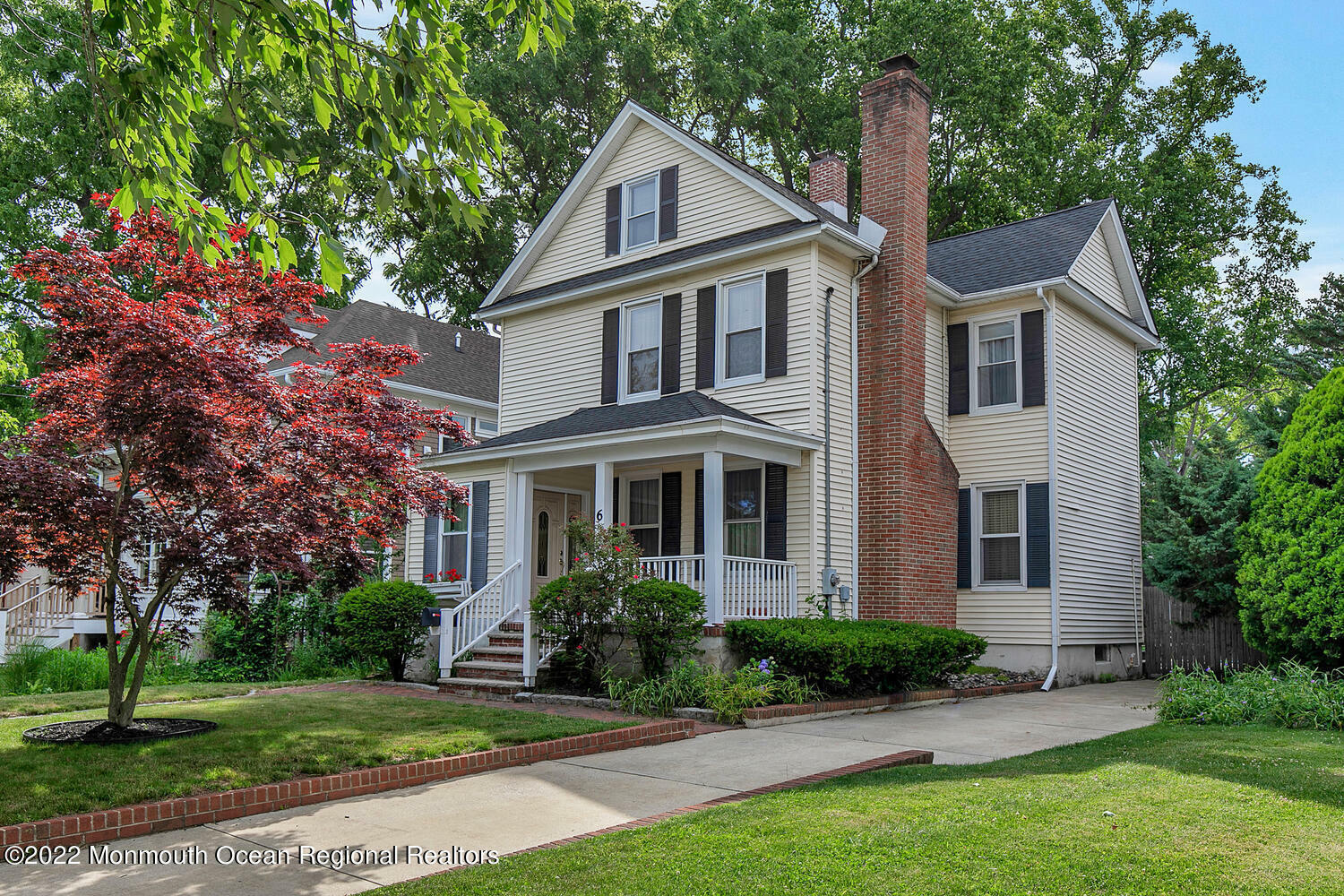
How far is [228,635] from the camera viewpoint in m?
16.4

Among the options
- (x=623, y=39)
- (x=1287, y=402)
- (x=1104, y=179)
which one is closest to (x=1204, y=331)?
(x=1104, y=179)

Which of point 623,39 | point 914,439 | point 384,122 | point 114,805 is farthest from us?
point 623,39

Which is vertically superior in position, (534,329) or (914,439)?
(534,329)

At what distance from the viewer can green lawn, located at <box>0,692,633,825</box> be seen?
20.8ft

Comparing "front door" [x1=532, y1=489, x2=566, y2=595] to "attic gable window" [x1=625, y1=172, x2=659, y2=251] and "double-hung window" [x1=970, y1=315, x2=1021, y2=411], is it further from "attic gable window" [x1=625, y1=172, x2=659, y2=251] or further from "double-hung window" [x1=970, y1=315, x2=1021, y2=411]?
"double-hung window" [x1=970, y1=315, x2=1021, y2=411]

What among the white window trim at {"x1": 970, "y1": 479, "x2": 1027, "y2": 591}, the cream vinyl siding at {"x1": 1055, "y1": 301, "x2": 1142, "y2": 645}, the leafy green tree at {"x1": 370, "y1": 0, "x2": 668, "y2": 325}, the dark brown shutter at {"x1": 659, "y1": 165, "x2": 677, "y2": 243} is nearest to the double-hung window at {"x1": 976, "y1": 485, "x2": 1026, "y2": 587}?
the white window trim at {"x1": 970, "y1": 479, "x2": 1027, "y2": 591}

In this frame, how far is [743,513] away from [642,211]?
5.66 meters

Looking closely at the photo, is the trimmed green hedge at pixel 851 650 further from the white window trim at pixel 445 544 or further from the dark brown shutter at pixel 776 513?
A: the white window trim at pixel 445 544

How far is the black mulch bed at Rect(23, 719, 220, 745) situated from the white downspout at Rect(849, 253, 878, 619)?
8748 mm

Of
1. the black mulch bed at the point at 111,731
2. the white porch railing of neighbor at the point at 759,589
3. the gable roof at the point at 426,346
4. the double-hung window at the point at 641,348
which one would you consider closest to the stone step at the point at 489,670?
the white porch railing of neighbor at the point at 759,589

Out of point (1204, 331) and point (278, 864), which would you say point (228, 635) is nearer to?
point (278, 864)

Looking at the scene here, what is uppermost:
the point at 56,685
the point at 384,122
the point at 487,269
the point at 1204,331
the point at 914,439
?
the point at 487,269

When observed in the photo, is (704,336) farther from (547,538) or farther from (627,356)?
(547,538)

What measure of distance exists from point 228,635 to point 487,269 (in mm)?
16445
